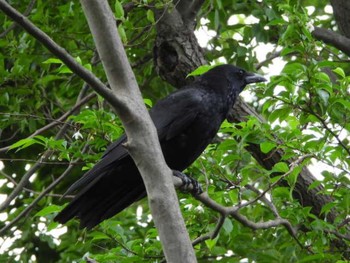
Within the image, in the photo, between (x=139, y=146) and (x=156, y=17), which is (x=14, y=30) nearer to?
(x=156, y=17)

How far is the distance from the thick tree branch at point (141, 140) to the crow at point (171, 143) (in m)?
1.08

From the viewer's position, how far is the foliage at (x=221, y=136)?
15.0 ft

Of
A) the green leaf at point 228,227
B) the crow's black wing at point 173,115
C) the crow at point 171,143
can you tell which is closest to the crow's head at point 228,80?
the crow at point 171,143

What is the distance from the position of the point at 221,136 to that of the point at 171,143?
2685 mm

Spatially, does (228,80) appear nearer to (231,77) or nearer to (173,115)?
(231,77)

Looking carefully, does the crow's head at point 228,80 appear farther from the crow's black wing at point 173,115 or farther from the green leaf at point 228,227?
the green leaf at point 228,227

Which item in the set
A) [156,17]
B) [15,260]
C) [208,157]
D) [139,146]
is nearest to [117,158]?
[208,157]

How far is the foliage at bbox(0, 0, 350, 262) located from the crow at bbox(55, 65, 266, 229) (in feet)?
0.44

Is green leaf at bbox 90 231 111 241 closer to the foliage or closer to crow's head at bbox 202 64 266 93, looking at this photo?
the foliage

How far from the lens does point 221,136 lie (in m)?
7.68

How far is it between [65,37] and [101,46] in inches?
139

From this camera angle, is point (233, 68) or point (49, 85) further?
point (49, 85)

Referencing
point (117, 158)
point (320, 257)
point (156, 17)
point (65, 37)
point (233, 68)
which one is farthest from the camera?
point (65, 37)

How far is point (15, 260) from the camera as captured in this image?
7.16 meters
